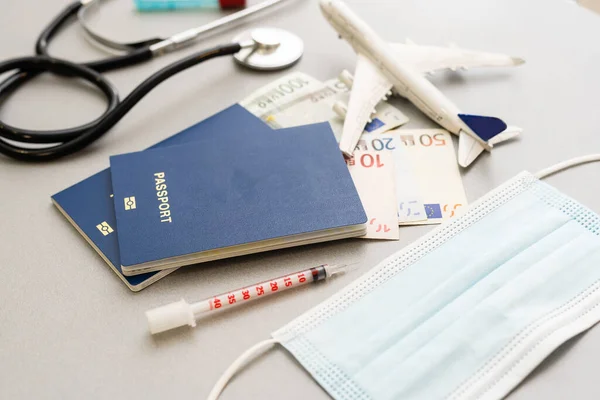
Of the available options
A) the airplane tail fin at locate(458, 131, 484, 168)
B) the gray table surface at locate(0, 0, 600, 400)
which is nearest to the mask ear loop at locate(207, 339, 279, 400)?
the gray table surface at locate(0, 0, 600, 400)

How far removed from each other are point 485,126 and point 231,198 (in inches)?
13.9

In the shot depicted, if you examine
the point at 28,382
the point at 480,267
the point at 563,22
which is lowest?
the point at 28,382

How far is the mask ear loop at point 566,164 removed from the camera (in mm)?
746

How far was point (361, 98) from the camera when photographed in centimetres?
82

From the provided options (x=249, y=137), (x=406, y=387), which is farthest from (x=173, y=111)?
(x=406, y=387)

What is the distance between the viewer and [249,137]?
2.44 feet

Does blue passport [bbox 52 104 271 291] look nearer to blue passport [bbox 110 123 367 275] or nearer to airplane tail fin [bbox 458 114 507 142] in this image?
blue passport [bbox 110 123 367 275]

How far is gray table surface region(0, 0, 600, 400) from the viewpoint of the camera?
560 millimetres

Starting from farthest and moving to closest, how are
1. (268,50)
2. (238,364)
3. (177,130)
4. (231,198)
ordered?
(268,50) < (177,130) < (231,198) < (238,364)

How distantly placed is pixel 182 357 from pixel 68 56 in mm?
594

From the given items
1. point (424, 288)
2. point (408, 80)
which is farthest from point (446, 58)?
point (424, 288)

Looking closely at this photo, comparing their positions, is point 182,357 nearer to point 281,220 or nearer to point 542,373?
point 281,220

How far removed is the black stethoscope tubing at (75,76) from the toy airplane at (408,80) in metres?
0.19

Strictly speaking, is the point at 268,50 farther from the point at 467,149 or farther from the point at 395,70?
the point at 467,149
